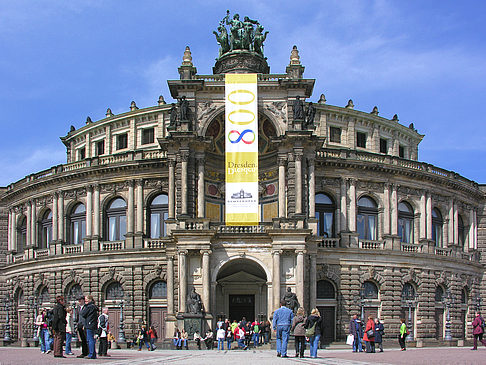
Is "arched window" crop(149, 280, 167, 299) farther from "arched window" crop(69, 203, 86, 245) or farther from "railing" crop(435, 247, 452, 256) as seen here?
"railing" crop(435, 247, 452, 256)

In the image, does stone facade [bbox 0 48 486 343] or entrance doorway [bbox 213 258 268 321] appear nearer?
stone facade [bbox 0 48 486 343]

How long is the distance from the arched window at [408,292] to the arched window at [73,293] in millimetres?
25936

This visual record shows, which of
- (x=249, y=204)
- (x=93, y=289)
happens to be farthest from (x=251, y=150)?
(x=93, y=289)

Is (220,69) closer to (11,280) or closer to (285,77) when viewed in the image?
(285,77)

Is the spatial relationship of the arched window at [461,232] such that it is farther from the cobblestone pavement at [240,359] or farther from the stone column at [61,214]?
the stone column at [61,214]

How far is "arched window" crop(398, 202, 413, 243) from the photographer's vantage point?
194 ft

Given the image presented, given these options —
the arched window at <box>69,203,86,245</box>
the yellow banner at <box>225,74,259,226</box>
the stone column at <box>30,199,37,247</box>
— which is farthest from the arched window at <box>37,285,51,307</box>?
the yellow banner at <box>225,74,259,226</box>

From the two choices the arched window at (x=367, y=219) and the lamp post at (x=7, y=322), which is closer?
the arched window at (x=367, y=219)

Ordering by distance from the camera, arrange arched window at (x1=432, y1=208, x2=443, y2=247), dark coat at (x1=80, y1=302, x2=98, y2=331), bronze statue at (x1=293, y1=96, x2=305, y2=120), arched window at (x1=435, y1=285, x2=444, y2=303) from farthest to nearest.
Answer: arched window at (x1=432, y1=208, x2=443, y2=247) → arched window at (x1=435, y1=285, x2=444, y2=303) → bronze statue at (x1=293, y1=96, x2=305, y2=120) → dark coat at (x1=80, y1=302, x2=98, y2=331)

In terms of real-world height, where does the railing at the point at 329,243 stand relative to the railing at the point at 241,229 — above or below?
below

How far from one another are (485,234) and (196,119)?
104 ft

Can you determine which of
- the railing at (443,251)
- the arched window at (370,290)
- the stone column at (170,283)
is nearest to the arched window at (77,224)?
the stone column at (170,283)

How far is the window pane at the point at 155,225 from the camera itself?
5778cm

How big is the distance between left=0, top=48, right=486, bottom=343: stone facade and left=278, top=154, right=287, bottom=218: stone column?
0.24 feet
